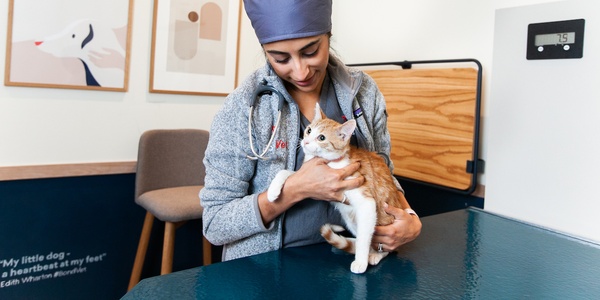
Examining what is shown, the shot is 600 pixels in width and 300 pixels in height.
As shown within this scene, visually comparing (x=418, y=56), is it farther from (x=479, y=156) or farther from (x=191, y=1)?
(x=191, y=1)

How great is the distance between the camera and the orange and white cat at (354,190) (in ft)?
2.89

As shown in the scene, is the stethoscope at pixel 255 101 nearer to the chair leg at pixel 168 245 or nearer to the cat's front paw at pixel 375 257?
the cat's front paw at pixel 375 257

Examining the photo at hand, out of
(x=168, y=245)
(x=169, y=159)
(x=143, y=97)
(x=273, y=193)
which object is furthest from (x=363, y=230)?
(x=143, y=97)

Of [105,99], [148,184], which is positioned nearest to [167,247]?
[148,184]

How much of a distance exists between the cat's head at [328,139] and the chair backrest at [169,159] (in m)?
1.30

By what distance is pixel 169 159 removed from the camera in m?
2.12

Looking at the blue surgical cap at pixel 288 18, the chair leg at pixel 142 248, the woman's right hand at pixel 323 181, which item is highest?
the blue surgical cap at pixel 288 18

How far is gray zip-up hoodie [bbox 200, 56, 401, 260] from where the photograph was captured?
96 cm

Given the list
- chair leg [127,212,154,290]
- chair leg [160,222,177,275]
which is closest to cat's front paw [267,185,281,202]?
chair leg [160,222,177,275]

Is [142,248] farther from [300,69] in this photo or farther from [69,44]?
[300,69]

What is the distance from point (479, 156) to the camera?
1.74 m

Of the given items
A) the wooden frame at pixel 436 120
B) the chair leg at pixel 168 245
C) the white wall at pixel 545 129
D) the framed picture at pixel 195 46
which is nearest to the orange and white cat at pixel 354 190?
the white wall at pixel 545 129

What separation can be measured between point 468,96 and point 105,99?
1.69 m

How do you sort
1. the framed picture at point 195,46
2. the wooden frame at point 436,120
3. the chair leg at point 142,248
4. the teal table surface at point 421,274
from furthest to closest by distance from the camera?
the framed picture at point 195,46
the chair leg at point 142,248
the wooden frame at point 436,120
the teal table surface at point 421,274
